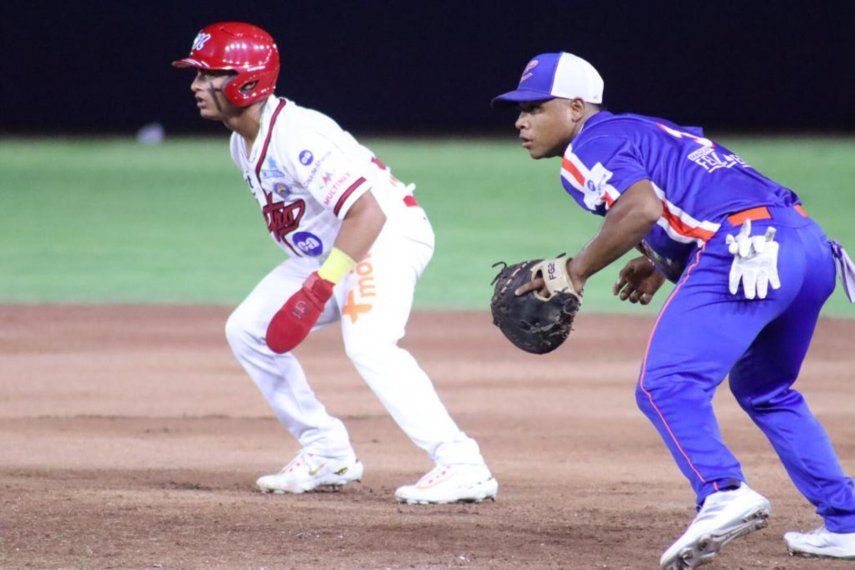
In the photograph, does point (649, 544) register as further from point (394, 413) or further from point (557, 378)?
point (557, 378)

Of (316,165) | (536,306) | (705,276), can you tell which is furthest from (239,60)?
(705,276)

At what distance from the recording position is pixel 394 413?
5.68 m

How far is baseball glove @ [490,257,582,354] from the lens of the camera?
446 cm

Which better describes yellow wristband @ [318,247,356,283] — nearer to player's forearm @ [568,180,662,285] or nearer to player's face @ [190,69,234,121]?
player's face @ [190,69,234,121]

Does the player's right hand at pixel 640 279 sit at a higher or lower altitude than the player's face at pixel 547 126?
lower

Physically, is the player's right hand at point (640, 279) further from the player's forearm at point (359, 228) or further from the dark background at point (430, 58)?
the dark background at point (430, 58)

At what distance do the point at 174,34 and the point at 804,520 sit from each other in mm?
23121

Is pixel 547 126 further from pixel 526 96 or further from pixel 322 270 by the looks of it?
pixel 322 270

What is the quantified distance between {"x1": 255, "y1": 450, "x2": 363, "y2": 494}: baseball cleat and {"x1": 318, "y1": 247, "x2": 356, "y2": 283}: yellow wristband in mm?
933

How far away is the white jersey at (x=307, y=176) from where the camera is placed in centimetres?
559

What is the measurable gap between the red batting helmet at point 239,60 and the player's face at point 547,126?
4.81ft

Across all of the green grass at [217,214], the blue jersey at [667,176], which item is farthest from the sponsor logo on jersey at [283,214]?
the green grass at [217,214]

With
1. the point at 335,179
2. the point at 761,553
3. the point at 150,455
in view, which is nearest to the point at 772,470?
the point at 761,553

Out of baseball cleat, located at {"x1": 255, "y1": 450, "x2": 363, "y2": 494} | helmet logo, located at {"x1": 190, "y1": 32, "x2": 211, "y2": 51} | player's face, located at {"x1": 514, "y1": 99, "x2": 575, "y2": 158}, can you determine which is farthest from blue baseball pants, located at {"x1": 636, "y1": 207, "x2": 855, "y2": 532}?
helmet logo, located at {"x1": 190, "y1": 32, "x2": 211, "y2": 51}
